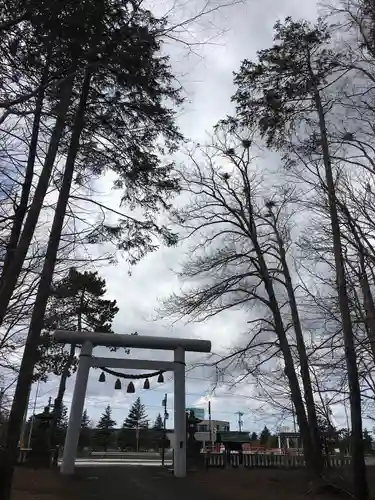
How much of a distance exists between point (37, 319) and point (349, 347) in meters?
5.87

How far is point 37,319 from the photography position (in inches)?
334

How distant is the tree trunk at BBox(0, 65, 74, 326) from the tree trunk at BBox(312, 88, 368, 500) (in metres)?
5.80

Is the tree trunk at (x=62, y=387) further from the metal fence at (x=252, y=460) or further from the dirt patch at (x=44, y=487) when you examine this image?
the dirt patch at (x=44, y=487)

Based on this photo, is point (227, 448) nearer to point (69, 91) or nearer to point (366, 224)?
point (366, 224)

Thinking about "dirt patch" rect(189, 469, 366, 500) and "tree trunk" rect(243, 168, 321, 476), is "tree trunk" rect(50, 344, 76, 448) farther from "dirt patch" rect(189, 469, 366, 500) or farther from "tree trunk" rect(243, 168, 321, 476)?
"tree trunk" rect(243, 168, 321, 476)

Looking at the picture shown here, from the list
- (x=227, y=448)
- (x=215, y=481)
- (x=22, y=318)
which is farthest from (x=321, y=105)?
(x=227, y=448)

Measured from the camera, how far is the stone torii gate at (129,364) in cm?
1614

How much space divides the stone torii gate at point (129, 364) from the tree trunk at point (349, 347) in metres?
7.97

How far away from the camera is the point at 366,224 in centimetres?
1027

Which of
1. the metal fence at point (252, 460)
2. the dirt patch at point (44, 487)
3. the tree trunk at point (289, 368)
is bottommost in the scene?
the dirt patch at point (44, 487)

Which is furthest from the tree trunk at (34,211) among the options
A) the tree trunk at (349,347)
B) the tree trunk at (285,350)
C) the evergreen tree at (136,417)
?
the evergreen tree at (136,417)

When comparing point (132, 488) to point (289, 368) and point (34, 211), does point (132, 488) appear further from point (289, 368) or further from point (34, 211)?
point (34, 211)

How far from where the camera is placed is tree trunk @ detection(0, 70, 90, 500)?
740 cm

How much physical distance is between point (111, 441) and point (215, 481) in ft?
166
